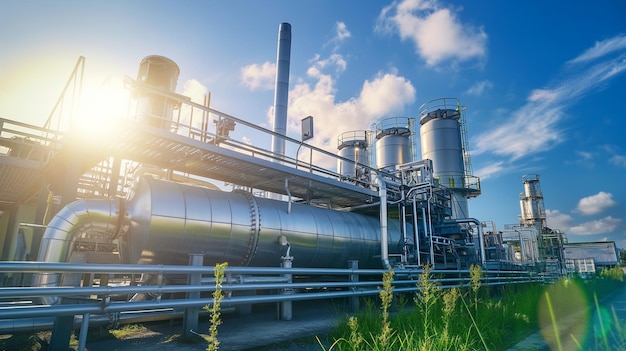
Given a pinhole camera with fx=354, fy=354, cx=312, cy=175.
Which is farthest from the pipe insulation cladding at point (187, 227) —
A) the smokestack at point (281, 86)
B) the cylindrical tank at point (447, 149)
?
the cylindrical tank at point (447, 149)

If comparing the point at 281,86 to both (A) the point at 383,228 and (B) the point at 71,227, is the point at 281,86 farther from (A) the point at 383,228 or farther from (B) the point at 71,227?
(B) the point at 71,227

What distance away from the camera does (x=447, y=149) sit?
24.4 metres

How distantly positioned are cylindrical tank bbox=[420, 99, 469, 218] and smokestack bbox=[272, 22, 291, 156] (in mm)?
10918

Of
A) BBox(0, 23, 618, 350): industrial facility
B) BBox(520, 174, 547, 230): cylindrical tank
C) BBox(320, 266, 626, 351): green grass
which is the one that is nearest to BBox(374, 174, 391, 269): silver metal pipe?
BBox(0, 23, 618, 350): industrial facility

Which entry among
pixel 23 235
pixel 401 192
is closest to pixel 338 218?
pixel 401 192

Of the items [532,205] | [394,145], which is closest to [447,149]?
[394,145]

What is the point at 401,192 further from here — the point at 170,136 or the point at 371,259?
the point at 170,136

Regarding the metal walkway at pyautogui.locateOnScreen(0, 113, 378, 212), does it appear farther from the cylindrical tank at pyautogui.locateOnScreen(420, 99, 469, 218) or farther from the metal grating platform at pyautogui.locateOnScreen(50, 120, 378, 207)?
the cylindrical tank at pyautogui.locateOnScreen(420, 99, 469, 218)

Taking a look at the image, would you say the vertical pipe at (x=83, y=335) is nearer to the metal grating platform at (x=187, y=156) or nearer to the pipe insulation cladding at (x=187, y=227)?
the pipe insulation cladding at (x=187, y=227)

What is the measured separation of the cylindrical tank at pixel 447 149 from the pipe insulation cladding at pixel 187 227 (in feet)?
55.2

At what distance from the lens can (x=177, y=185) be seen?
296 inches

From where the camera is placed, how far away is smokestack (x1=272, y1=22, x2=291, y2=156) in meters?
20.2

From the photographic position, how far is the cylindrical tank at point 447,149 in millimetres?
23828

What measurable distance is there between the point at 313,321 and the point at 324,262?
3110 mm
